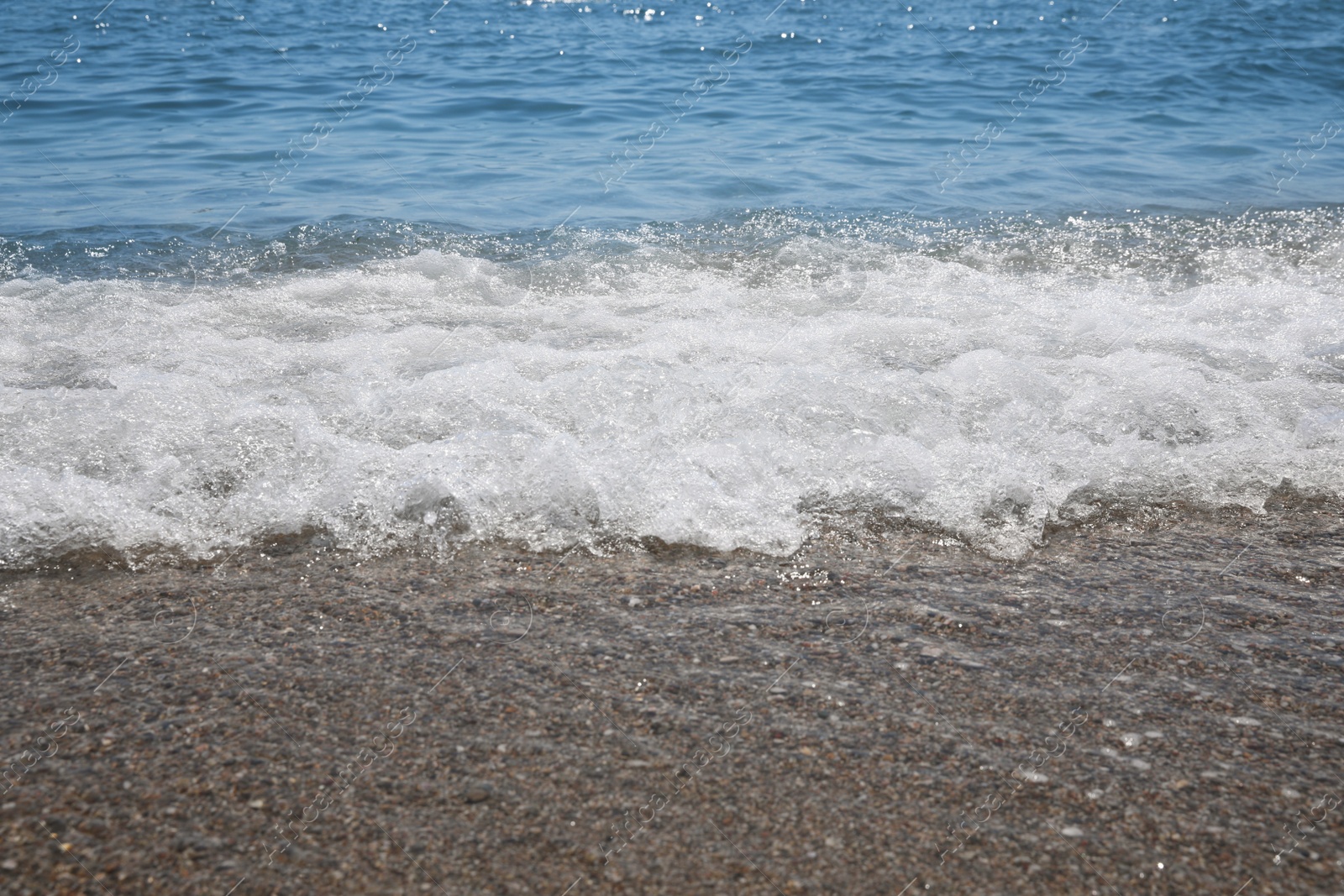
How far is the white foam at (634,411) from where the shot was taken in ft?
9.44

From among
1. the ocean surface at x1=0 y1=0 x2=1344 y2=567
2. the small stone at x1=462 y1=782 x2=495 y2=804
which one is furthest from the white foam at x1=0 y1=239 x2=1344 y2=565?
the small stone at x1=462 y1=782 x2=495 y2=804

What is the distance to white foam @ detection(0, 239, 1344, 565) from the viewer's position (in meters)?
2.88

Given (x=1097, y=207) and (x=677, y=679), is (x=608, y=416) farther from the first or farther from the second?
(x=1097, y=207)

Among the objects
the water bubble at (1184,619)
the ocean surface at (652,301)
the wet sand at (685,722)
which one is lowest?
the water bubble at (1184,619)

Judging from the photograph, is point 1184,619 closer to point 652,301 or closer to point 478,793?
point 478,793

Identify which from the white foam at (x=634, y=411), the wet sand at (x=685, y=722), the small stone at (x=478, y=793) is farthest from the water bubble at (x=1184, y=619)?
the small stone at (x=478, y=793)

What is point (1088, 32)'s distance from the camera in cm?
Answer: 1412

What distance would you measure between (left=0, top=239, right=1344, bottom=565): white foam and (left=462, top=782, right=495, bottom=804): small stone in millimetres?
1015

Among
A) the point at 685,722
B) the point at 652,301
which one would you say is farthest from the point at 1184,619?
the point at 652,301

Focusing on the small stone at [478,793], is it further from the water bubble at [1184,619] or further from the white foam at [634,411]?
the water bubble at [1184,619]

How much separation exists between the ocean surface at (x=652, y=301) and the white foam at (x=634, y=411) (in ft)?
0.06

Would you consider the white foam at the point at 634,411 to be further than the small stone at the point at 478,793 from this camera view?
Yes

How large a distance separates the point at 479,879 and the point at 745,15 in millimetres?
16019

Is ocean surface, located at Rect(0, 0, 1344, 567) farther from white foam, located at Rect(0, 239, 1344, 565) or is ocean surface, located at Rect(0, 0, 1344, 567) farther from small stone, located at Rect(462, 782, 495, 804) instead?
small stone, located at Rect(462, 782, 495, 804)
